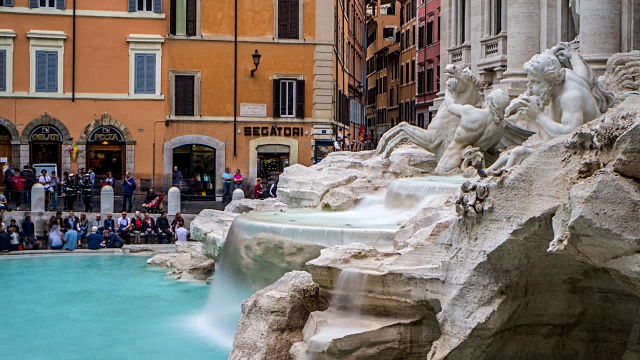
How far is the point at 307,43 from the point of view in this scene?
29.7 metres

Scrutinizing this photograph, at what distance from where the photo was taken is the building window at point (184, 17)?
1135 inches

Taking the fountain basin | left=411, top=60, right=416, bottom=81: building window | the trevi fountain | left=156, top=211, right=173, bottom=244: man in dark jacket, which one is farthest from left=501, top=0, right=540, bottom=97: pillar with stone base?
left=411, top=60, right=416, bottom=81: building window

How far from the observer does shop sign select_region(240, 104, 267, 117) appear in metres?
29.5

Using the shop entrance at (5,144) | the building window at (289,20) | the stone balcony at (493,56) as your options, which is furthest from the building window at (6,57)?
the stone balcony at (493,56)

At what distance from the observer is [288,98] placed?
29.6 meters

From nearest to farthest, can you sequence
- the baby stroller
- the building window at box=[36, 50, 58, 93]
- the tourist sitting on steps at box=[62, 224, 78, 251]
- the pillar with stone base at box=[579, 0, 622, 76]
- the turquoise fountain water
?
1. the turquoise fountain water
2. the pillar with stone base at box=[579, 0, 622, 76]
3. the tourist sitting on steps at box=[62, 224, 78, 251]
4. the baby stroller
5. the building window at box=[36, 50, 58, 93]

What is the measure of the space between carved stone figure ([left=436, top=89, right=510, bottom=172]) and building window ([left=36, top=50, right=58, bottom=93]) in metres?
19.0

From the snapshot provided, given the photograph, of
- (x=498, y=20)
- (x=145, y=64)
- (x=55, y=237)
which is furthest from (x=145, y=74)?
(x=498, y=20)

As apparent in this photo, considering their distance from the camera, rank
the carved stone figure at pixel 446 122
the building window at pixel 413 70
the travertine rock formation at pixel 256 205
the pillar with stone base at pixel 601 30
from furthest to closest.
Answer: the building window at pixel 413 70 → the travertine rock formation at pixel 256 205 → the pillar with stone base at pixel 601 30 → the carved stone figure at pixel 446 122

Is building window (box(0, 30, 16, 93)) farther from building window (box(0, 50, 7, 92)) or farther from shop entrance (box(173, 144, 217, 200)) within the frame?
shop entrance (box(173, 144, 217, 200))

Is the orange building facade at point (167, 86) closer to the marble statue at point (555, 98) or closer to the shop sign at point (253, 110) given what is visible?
the shop sign at point (253, 110)

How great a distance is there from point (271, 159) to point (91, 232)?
10.7 m

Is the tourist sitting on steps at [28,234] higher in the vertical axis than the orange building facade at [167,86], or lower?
lower

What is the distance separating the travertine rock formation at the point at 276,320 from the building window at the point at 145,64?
21.9 meters
